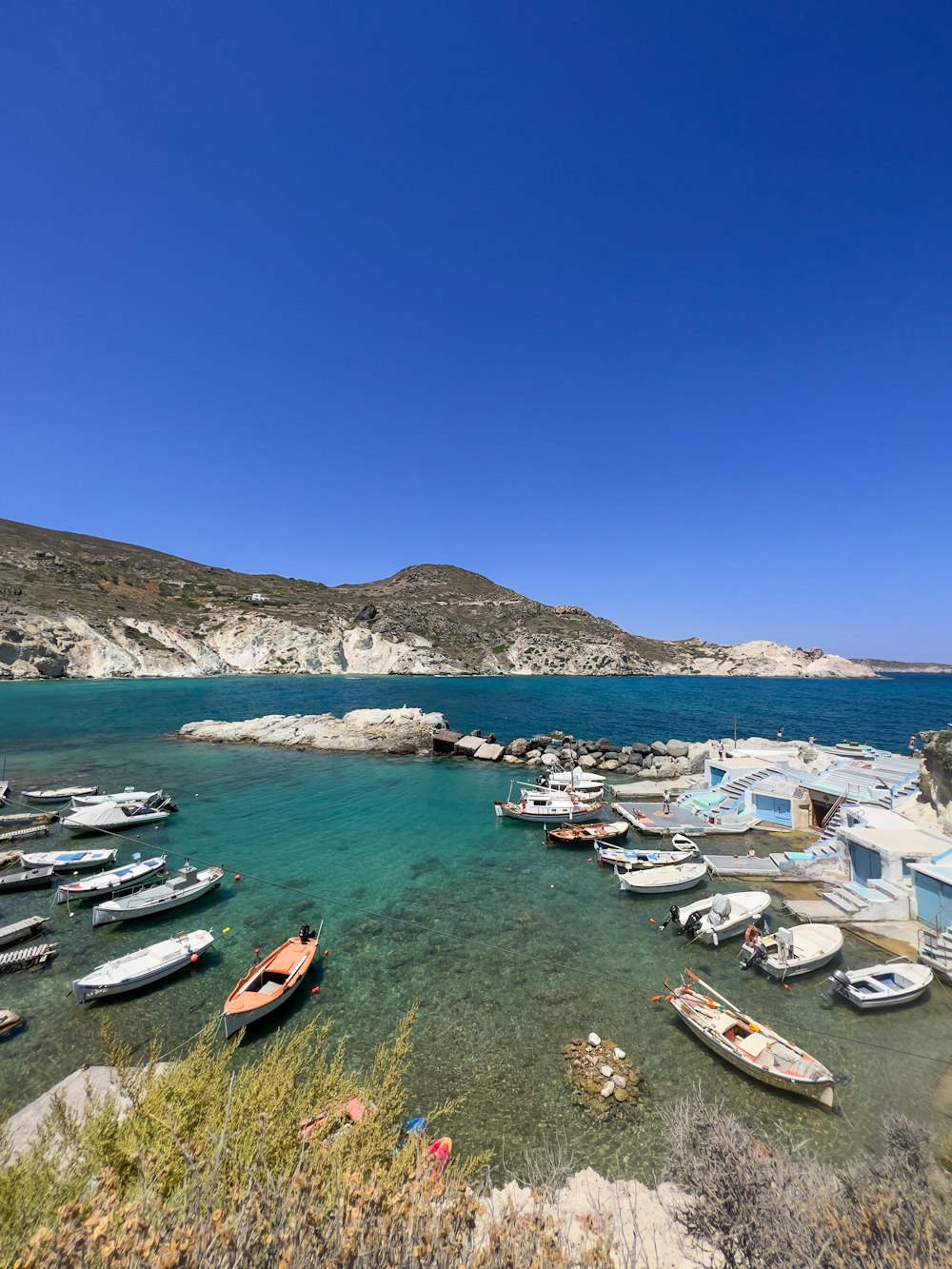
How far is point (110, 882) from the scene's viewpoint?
61.9 ft

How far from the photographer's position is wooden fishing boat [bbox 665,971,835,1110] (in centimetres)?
988

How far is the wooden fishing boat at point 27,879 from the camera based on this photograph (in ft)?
63.6

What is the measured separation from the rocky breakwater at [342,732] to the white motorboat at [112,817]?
18226 millimetres

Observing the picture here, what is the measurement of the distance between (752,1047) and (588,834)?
13.7 meters

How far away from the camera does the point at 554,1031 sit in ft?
39.3

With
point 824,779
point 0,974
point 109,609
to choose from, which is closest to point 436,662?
point 109,609

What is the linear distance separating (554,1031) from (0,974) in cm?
1597

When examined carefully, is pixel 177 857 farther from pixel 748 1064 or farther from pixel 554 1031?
pixel 748 1064

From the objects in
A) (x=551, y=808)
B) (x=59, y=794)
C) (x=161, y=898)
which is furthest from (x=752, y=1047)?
(x=59, y=794)

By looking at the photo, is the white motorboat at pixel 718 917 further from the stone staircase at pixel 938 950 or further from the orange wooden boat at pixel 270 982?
the orange wooden boat at pixel 270 982

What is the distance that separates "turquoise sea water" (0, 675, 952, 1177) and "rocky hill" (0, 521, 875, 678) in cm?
7678

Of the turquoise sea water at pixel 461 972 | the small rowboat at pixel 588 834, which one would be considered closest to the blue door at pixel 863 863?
the turquoise sea water at pixel 461 972

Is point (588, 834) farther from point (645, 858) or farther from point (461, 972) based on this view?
point (461, 972)

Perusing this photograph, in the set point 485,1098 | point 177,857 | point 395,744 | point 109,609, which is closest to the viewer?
point 485,1098
